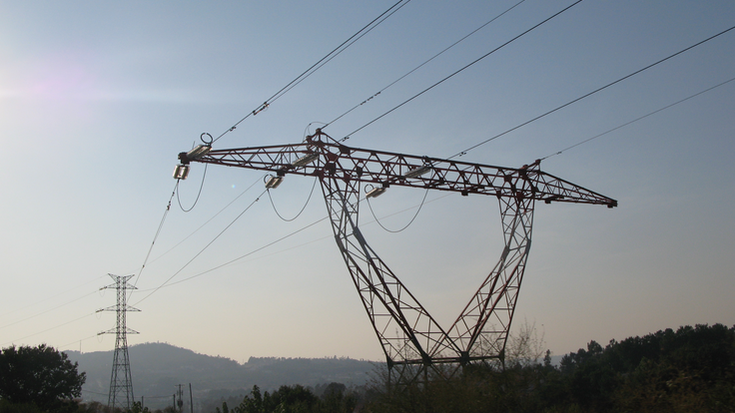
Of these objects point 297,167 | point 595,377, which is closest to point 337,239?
point 297,167

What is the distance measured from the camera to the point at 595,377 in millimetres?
66062

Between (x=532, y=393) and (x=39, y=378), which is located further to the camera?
(x=39, y=378)

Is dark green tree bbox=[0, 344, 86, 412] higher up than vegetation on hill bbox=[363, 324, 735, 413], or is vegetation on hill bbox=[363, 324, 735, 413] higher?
dark green tree bbox=[0, 344, 86, 412]

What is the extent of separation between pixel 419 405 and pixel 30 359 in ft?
178

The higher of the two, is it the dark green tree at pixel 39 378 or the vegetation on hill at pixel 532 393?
the dark green tree at pixel 39 378

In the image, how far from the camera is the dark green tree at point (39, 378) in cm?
5172

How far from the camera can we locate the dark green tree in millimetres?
51719

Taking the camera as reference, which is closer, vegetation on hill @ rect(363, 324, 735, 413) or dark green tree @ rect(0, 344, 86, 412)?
vegetation on hill @ rect(363, 324, 735, 413)

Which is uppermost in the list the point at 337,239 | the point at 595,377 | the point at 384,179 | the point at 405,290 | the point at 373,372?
the point at 384,179

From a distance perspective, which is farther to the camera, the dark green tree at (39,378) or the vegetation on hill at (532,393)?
the dark green tree at (39,378)

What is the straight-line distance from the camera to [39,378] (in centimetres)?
5359

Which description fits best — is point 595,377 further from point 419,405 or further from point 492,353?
point 419,405

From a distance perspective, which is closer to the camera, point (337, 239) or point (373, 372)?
point (373, 372)

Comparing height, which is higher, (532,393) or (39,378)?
(39,378)
